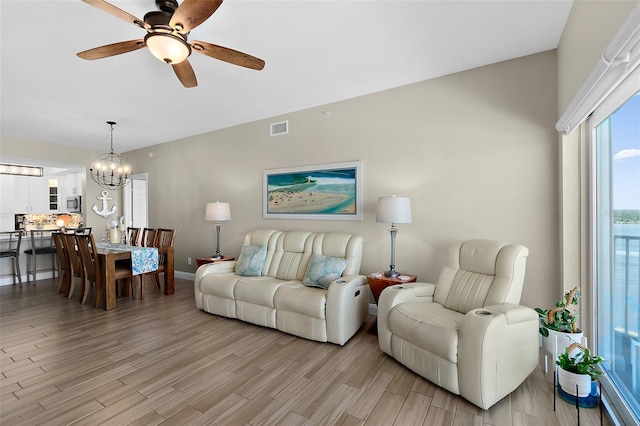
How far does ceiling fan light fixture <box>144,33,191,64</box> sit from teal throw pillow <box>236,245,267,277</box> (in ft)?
7.72

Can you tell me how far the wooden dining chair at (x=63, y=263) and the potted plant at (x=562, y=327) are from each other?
576 cm

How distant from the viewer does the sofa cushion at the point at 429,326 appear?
2027mm

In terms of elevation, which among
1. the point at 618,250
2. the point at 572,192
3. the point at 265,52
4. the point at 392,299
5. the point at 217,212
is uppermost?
the point at 265,52

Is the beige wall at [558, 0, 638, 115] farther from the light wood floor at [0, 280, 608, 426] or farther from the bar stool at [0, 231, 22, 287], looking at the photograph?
the bar stool at [0, 231, 22, 287]

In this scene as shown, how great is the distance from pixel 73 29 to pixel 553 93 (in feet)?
13.3

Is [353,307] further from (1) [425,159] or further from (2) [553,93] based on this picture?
(2) [553,93]

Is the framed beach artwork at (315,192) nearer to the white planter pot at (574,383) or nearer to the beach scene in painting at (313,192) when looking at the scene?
the beach scene in painting at (313,192)

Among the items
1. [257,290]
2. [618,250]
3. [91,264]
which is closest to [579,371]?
[618,250]

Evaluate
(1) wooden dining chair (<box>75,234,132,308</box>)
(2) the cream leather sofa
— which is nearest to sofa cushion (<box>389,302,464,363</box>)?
(2) the cream leather sofa

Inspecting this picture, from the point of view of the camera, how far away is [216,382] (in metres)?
2.24

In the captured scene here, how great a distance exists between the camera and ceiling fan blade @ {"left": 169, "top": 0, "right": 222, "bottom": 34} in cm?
168

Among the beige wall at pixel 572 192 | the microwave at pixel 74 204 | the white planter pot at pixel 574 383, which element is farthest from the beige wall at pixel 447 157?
the microwave at pixel 74 204

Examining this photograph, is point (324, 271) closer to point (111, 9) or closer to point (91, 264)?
point (111, 9)

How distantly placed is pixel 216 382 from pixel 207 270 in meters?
1.78
